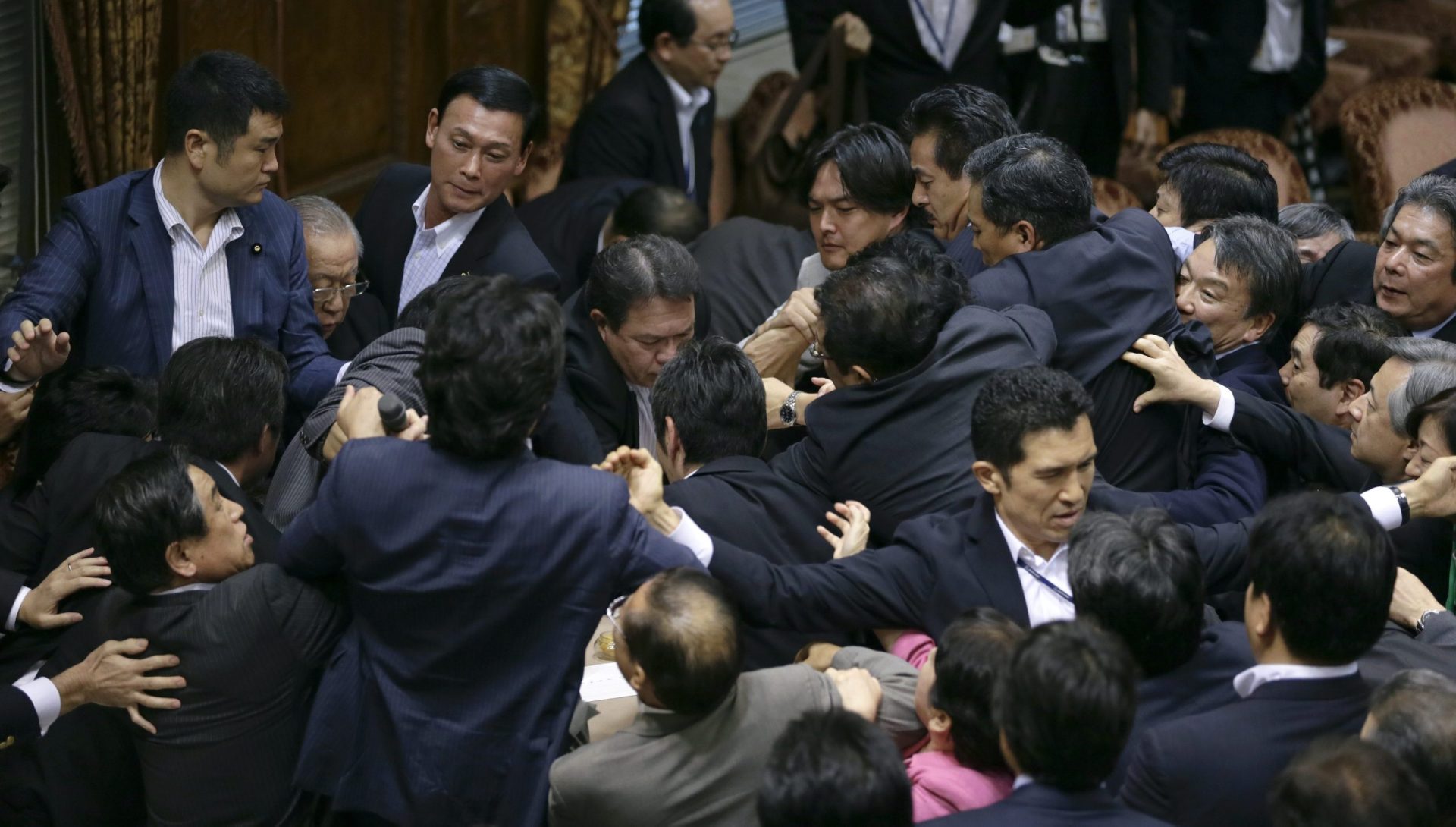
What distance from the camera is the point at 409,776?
2787 mm

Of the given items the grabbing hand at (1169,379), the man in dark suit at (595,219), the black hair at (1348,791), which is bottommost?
the man in dark suit at (595,219)

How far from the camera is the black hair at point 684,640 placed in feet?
8.55

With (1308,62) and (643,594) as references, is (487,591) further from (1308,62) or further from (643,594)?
(1308,62)

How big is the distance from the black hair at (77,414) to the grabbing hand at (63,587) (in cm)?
37

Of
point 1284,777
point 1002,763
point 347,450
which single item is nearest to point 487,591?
point 347,450

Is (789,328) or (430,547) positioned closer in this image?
(430,547)

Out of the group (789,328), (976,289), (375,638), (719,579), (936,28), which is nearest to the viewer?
(375,638)

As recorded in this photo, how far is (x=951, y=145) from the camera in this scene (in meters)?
4.26

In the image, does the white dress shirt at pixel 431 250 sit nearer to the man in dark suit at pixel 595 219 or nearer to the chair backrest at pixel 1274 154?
the man in dark suit at pixel 595 219

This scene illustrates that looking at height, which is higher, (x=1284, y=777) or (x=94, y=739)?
(x=1284, y=777)

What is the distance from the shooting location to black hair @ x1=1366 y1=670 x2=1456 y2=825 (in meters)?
2.47

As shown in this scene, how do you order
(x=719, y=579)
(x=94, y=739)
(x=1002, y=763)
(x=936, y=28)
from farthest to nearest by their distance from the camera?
1. (x=936, y=28)
2. (x=94, y=739)
3. (x=719, y=579)
4. (x=1002, y=763)

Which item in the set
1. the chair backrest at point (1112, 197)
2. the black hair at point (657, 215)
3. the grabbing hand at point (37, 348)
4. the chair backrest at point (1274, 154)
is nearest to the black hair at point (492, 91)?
the black hair at point (657, 215)

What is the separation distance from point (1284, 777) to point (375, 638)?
1.42 metres
